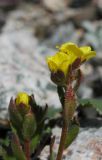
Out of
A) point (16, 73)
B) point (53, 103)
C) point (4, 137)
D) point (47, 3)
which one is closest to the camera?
point (4, 137)

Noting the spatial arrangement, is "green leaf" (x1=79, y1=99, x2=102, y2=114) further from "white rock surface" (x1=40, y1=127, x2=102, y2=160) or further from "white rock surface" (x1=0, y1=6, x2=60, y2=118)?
"white rock surface" (x1=0, y1=6, x2=60, y2=118)

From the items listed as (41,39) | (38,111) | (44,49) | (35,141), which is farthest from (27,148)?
(41,39)

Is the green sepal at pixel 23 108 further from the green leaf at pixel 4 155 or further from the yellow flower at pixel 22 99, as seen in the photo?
the green leaf at pixel 4 155

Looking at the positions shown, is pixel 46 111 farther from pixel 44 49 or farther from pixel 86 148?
pixel 44 49

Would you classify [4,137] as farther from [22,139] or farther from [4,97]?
[22,139]

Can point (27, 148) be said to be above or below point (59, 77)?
below

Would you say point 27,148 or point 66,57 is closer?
point 66,57

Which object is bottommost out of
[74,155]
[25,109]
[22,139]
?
[74,155]

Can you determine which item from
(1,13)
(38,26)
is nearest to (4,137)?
(38,26)
